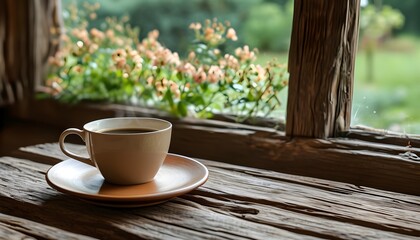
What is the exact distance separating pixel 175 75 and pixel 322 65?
0.37 metres

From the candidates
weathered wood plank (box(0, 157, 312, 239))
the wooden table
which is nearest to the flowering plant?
the wooden table

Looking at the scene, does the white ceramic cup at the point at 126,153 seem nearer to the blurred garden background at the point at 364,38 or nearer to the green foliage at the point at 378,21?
the blurred garden background at the point at 364,38

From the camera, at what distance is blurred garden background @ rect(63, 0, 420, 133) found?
3.87 feet

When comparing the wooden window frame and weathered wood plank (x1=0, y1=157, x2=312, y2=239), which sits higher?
the wooden window frame

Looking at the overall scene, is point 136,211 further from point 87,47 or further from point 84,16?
point 84,16

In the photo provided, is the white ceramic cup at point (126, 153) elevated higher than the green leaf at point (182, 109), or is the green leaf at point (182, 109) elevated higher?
the green leaf at point (182, 109)

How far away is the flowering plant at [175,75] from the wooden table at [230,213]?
25 centimetres

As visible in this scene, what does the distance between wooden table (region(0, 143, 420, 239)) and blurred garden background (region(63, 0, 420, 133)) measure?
0.83 ft

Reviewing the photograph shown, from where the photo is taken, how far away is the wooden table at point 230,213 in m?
0.78

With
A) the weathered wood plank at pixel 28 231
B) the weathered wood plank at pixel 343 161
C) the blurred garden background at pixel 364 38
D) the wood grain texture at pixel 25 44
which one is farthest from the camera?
the wood grain texture at pixel 25 44

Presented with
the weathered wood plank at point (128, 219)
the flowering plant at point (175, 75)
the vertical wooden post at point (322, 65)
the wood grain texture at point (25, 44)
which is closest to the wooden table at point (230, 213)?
the weathered wood plank at point (128, 219)

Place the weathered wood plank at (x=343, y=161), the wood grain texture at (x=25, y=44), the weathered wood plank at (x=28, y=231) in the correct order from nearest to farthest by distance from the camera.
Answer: the weathered wood plank at (x=28, y=231) → the weathered wood plank at (x=343, y=161) → the wood grain texture at (x=25, y=44)

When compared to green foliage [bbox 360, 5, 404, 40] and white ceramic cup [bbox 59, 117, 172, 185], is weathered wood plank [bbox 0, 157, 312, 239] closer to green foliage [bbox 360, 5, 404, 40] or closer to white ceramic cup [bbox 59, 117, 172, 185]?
white ceramic cup [bbox 59, 117, 172, 185]

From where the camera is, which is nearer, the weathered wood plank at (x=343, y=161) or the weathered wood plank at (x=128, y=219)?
the weathered wood plank at (x=128, y=219)
